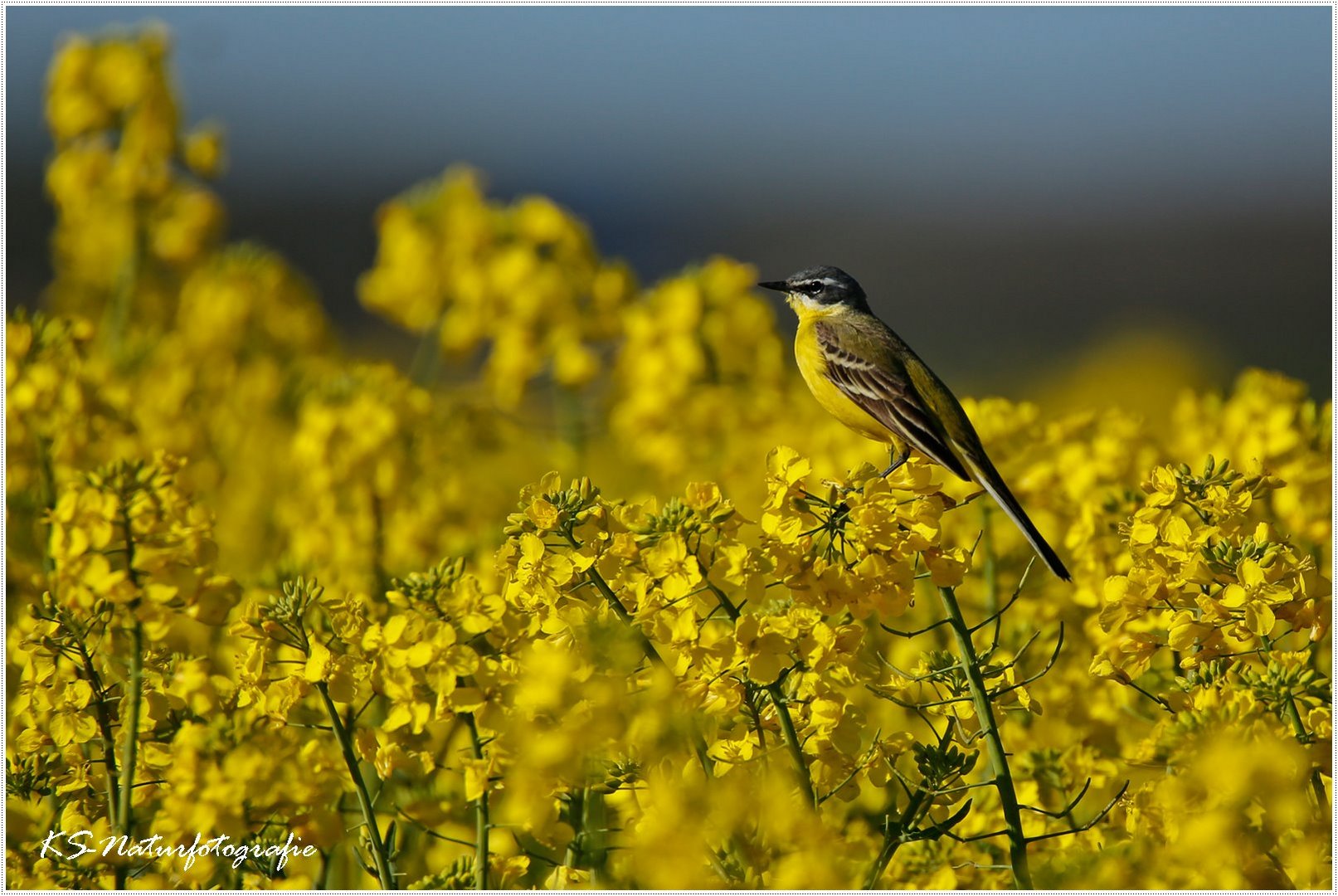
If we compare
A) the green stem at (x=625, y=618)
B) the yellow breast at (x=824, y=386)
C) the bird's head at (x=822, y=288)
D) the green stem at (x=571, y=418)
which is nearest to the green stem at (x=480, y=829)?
the green stem at (x=625, y=618)

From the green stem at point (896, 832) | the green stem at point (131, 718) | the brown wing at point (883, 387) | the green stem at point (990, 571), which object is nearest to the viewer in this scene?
the green stem at point (896, 832)

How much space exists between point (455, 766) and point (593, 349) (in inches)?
142

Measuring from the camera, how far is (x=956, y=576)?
274 cm

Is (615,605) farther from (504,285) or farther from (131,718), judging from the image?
(504,285)

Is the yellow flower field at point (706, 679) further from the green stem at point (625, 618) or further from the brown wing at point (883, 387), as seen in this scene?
the brown wing at point (883, 387)

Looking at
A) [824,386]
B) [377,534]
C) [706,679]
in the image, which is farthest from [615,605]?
[377,534]

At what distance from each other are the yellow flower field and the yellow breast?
389 mm

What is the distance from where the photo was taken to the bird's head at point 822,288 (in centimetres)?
580

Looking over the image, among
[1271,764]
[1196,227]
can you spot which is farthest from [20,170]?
[1196,227]

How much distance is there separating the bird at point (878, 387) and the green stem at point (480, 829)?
5.00 feet

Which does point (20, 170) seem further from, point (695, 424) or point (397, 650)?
point (397, 650)

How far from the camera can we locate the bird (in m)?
4.14

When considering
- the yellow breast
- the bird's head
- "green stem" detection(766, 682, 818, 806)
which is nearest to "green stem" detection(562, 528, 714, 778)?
"green stem" detection(766, 682, 818, 806)

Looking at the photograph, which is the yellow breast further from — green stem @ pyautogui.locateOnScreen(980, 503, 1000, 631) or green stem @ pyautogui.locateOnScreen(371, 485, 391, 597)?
green stem @ pyautogui.locateOnScreen(371, 485, 391, 597)
